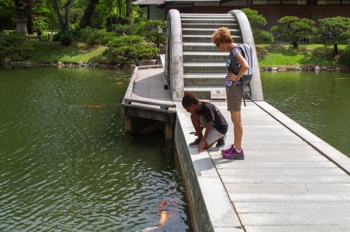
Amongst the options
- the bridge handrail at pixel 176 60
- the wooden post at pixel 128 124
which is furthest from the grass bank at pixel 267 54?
the wooden post at pixel 128 124

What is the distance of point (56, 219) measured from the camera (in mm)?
7801

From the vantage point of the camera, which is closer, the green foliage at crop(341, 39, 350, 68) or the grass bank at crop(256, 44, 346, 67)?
the green foliage at crop(341, 39, 350, 68)

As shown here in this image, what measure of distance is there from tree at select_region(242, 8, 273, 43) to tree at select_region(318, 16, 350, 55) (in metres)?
3.96

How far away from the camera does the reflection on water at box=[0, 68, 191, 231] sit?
7824 millimetres

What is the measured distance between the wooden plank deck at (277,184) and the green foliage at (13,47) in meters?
30.3

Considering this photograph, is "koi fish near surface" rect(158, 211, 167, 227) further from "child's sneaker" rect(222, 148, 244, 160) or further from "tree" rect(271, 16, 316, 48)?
"tree" rect(271, 16, 316, 48)

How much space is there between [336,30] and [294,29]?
3087mm

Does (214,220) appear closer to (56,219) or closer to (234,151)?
(234,151)

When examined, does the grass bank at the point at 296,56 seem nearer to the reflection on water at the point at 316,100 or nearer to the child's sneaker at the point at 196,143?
the reflection on water at the point at 316,100

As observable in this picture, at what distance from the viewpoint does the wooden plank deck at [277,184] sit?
212 inches

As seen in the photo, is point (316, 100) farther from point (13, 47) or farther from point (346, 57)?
point (13, 47)

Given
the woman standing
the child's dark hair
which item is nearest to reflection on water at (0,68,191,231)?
the child's dark hair

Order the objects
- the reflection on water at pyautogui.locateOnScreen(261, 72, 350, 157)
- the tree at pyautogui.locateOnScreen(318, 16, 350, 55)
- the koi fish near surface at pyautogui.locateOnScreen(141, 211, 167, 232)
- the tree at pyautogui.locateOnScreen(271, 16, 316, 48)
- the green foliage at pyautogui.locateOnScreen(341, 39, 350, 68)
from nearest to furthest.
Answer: the koi fish near surface at pyautogui.locateOnScreen(141, 211, 167, 232), the reflection on water at pyautogui.locateOnScreen(261, 72, 350, 157), the green foliage at pyautogui.locateOnScreen(341, 39, 350, 68), the tree at pyautogui.locateOnScreen(318, 16, 350, 55), the tree at pyautogui.locateOnScreen(271, 16, 316, 48)

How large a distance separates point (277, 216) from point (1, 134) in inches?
403
